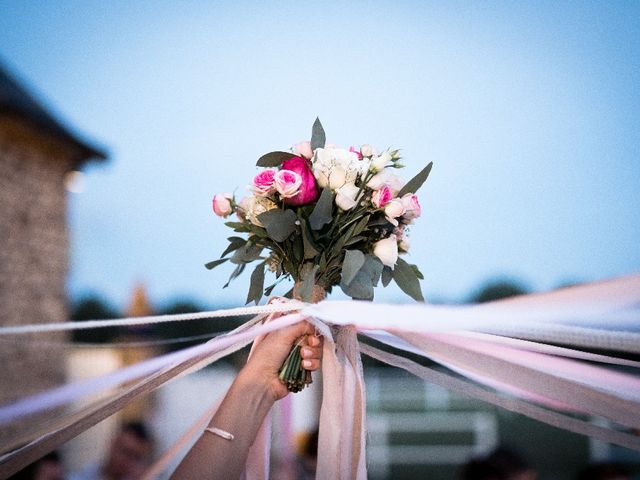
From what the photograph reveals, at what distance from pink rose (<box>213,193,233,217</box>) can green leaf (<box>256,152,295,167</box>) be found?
139mm

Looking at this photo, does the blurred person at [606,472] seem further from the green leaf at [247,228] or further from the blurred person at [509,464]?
the green leaf at [247,228]

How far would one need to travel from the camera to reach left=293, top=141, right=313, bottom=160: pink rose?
2.03m

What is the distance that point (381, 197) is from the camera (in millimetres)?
1921

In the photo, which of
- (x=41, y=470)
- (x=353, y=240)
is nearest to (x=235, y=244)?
(x=353, y=240)

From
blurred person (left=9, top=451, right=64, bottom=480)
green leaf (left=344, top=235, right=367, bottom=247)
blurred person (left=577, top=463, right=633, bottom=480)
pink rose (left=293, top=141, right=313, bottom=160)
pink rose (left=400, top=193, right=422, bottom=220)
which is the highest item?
pink rose (left=293, top=141, right=313, bottom=160)

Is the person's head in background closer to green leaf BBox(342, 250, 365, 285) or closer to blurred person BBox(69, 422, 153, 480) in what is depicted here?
blurred person BBox(69, 422, 153, 480)

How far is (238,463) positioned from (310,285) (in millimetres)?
476

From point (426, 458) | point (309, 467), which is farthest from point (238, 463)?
point (426, 458)

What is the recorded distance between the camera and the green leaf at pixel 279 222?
1909 mm

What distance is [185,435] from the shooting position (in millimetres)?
2096

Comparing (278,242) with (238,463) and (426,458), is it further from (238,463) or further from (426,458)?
(426,458)

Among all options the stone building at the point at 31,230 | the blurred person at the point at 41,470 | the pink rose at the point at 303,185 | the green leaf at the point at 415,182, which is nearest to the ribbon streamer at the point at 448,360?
the pink rose at the point at 303,185

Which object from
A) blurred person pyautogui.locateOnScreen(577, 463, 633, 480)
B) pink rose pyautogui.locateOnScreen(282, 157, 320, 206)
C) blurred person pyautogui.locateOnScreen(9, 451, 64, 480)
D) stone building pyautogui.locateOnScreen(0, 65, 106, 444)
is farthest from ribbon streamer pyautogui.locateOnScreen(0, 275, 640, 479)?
stone building pyautogui.locateOnScreen(0, 65, 106, 444)

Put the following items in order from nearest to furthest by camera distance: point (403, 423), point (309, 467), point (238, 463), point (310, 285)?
point (238, 463), point (310, 285), point (309, 467), point (403, 423)
